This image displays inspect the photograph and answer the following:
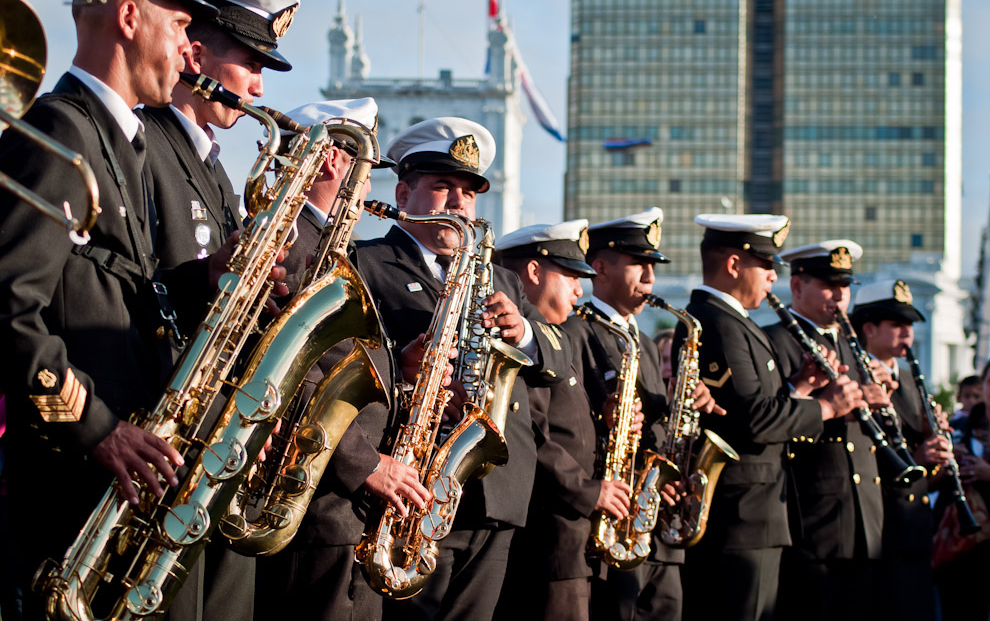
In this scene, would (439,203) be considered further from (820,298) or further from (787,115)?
(787,115)

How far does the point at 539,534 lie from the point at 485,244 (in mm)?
1649

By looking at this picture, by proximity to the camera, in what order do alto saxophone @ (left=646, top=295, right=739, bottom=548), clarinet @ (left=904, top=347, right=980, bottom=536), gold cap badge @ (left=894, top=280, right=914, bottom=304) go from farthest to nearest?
gold cap badge @ (left=894, top=280, right=914, bottom=304)
clarinet @ (left=904, top=347, right=980, bottom=536)
alto saxophone @ (left=646, top=295, right=739, bottom=548)

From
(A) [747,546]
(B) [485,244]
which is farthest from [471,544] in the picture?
(A) [747,546]

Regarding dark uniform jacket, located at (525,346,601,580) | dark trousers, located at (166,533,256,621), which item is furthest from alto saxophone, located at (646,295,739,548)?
dark trousers, located at (166,533,256,621)

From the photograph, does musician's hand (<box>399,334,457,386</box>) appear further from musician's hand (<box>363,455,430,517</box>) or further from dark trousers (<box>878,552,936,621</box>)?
dark trousers (<box>878,552,936,621</box>)

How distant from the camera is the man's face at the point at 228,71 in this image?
14.1ft

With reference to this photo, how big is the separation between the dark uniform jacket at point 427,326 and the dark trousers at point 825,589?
2923 millimetres

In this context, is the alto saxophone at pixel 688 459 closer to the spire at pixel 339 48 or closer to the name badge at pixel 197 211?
the name badge at pixel 197 211

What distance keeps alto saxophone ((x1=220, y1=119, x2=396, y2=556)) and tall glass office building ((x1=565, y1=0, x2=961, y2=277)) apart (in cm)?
10282

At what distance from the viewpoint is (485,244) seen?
558cm

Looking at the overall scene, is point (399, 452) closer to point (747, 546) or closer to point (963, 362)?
point (747, 546)

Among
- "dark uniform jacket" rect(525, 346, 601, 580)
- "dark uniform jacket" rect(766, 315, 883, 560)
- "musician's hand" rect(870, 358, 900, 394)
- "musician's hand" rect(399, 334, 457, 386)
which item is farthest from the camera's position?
"musician's hand" rect(870, 358, 900, 394)

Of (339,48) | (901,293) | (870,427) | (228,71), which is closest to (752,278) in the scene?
(870,427)

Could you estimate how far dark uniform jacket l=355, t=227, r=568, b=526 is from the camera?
→ 17.6 ft
